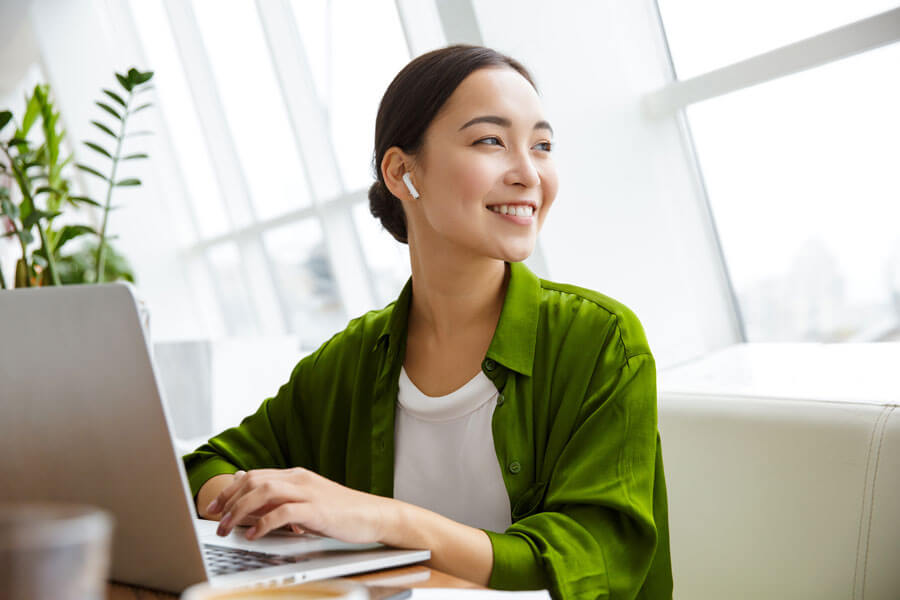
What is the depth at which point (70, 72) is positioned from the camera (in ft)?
19.9

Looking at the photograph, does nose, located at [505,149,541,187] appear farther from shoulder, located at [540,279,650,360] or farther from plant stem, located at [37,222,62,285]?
plant stem, located at [37,222,62,285]

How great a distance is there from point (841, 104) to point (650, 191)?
1.80 ft

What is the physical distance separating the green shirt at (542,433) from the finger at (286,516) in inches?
9.1

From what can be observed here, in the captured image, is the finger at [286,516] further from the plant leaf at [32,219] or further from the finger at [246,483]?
the plant leaf at [32,219]

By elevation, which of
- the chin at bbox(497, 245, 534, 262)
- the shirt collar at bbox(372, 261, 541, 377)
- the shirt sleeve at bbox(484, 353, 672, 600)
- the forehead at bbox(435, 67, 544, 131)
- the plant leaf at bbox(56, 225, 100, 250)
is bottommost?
the shirt sleeve at bbox(484, 353, 672, 600)

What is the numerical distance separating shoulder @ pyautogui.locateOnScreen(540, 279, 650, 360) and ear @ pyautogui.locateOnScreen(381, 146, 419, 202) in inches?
12.3

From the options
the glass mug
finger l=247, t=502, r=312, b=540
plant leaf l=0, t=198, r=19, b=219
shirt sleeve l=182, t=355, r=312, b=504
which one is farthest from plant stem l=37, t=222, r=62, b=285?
the glass mug

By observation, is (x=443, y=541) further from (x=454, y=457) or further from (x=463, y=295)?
(x=463, y=295)

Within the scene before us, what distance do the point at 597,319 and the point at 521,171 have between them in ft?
0.90

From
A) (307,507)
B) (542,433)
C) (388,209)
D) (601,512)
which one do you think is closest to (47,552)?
(307,507)

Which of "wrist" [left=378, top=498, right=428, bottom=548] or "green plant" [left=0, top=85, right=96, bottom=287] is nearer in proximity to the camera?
"wrist" [left=378, top=498, right=428, bottom=548]

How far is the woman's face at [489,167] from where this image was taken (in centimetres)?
131

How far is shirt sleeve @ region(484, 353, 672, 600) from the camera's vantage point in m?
0.94

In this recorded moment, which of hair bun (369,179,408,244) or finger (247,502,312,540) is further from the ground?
hair bun (369,179,408,244)
